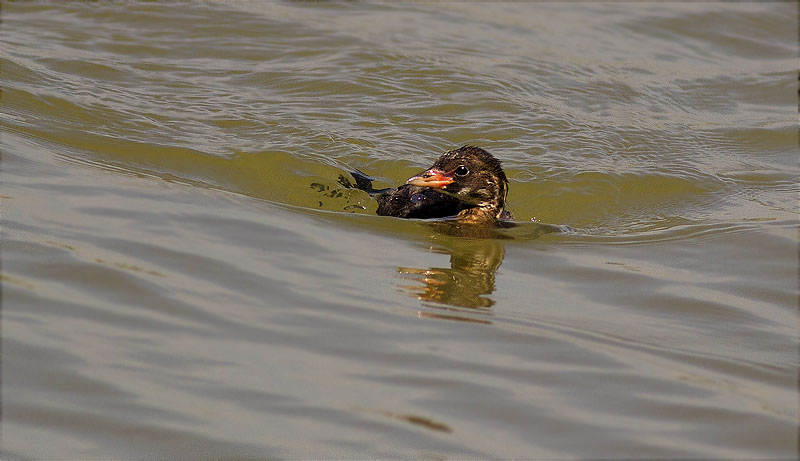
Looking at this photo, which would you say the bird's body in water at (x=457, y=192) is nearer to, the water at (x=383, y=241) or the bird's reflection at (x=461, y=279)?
the water at (x=383, y=241)

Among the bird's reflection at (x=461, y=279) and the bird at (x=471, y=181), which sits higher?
the bird at (x=471, y=181)

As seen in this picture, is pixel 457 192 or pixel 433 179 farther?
pixel 457 192

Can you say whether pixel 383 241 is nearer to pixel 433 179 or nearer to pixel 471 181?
pixel 433 179

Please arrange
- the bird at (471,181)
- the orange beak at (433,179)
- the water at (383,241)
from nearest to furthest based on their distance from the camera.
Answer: the water at (383,241) < the orange beak at (433,179) < the bird at (471,181)

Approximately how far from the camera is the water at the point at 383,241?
4.91m

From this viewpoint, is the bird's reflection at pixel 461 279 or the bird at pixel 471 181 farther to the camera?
the bird at pixel 471 181

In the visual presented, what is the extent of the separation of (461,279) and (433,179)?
1.58m

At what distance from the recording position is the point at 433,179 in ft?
28.9

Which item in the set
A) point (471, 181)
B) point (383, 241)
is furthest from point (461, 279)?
point (471, 181)

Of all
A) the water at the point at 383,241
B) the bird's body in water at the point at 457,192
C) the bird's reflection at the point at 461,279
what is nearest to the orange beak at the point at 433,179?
the bird's body in water at the point at 457,192

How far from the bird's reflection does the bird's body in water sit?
58 centimetres

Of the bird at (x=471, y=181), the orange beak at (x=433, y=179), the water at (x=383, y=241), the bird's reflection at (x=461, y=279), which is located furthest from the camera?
the bird at (x=471, y=181)

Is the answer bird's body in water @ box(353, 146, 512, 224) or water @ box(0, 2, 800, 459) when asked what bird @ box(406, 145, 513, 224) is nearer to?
bird's body in water @ box(353, 146, 512, 224)

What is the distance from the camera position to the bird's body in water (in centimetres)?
891
